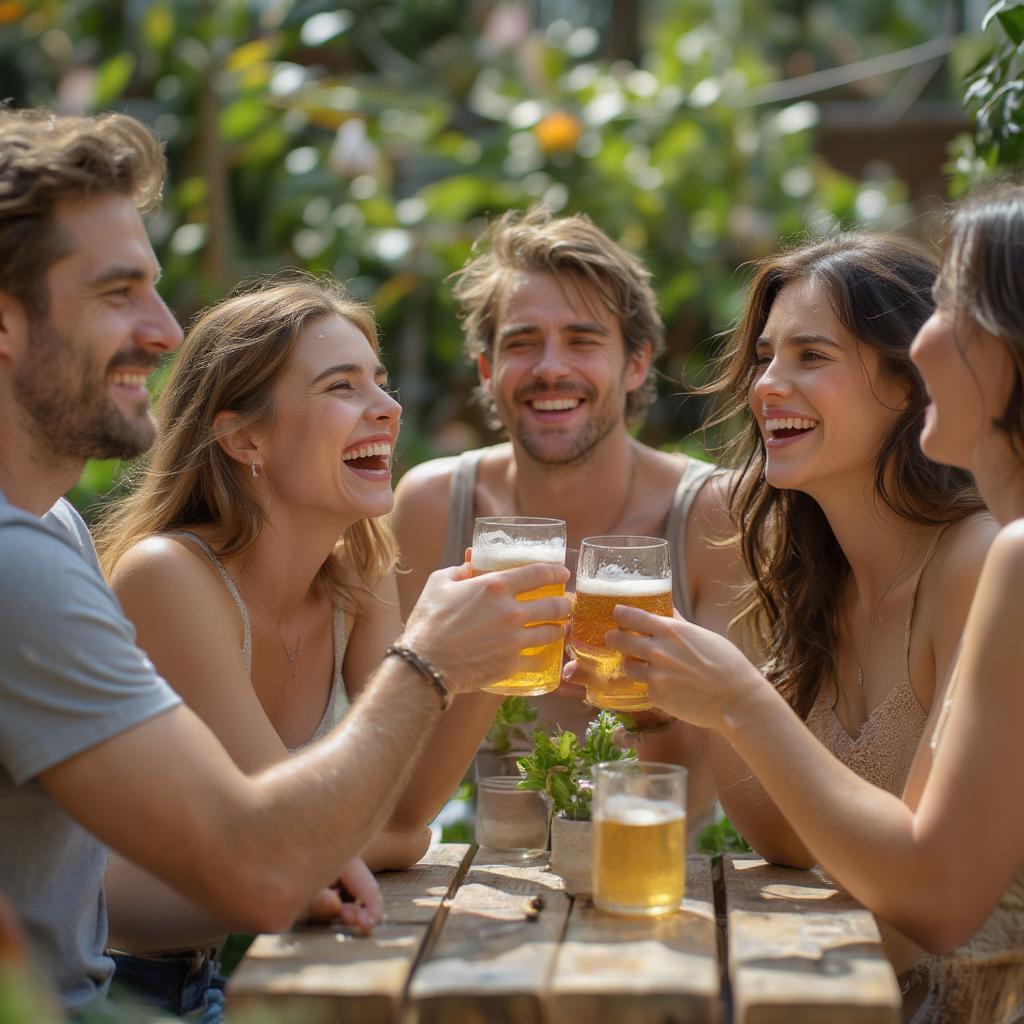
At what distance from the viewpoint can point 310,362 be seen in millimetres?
3289

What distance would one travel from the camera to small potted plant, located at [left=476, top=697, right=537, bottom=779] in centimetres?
303

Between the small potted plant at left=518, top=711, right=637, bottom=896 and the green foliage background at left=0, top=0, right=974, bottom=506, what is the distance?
5.61 metres

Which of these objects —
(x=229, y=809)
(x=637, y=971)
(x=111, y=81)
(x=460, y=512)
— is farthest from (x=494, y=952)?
(x=111, y=81)

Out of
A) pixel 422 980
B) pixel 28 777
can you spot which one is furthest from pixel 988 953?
pixel 28 777

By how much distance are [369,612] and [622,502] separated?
1.26 m

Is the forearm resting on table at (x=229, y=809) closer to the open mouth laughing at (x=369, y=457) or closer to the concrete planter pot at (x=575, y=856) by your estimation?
the concrete planter pot at (x=575, y=856)

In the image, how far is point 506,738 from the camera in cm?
310

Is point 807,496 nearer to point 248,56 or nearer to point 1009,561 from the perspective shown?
point 1009,561

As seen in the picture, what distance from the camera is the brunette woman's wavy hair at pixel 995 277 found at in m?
2.29

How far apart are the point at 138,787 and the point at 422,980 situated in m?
0.51

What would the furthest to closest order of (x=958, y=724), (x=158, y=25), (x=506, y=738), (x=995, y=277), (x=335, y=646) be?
1. (x=158, y=25)
2. (x=335, y=646)
3. (x=506, y=738)
4. (x=995, y=277)
5. (x=958, y=724)

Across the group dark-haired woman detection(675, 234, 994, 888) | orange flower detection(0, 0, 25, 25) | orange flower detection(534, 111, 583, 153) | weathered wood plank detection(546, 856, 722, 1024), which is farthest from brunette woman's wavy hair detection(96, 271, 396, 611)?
orange flower detection(0, 0, 25, 25)

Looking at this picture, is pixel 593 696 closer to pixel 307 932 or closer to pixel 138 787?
pixel 307 932

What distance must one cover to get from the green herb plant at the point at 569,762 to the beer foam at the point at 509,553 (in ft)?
1.07
